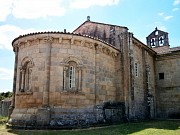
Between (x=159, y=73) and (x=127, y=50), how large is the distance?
7.03 metres

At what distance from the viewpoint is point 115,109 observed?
1509 cm

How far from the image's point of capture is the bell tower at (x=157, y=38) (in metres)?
25.3

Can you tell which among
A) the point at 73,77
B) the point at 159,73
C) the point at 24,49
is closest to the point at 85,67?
the point at 73,77

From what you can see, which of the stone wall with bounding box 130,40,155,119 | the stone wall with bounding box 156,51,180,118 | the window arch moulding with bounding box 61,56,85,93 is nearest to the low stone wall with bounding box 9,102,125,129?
the window arch moulding with bounding box 61,56,85,93

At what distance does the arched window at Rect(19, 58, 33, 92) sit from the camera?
42.9ft

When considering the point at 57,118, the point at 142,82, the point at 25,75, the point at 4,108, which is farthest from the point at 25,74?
the point at 4,108

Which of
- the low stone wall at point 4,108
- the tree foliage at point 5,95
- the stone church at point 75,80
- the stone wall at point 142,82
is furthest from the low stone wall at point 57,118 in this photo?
the tree foliage at point 5,95

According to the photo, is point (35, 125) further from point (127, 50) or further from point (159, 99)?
point (159, 99)

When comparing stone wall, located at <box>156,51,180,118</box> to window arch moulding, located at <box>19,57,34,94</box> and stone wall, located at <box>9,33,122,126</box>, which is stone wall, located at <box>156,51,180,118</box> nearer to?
stone wall, located at <box>9,33,122,126</box>

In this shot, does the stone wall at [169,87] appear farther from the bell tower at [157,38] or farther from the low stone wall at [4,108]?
the low stone wall at [4,108]

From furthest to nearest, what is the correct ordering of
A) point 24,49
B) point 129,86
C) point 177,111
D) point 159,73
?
point 159,73, point 177,111, point 129,86, point 24,49

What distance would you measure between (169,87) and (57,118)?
13236 mm

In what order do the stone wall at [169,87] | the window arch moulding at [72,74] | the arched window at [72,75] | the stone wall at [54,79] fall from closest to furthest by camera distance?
1. the stone wall at [54,79]
2. the window arch moulding at [72,74]
3. the arched window at [72,75]
4. the stone wall at [169,87]

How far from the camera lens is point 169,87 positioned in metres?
21.1
